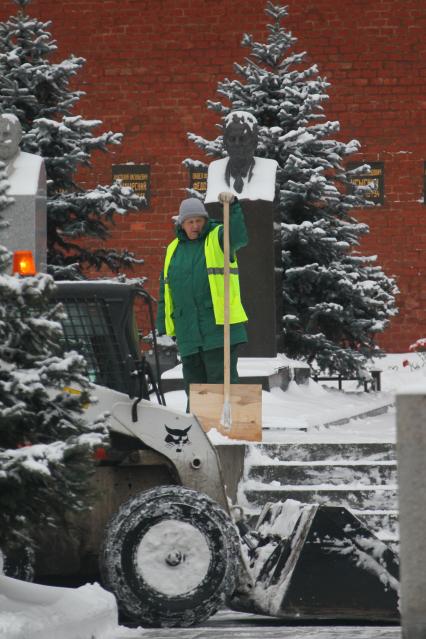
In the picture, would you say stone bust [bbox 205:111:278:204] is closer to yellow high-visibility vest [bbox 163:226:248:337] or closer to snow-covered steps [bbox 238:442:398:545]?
yellow high-visibility vest [bbox 163:226:248:337]

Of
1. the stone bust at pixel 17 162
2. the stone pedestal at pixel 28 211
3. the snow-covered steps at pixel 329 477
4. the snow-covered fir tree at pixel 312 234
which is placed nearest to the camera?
the snow-covered steps at pixel 329 477

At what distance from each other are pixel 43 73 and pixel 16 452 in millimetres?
10730

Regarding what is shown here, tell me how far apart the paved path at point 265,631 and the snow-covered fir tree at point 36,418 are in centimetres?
107

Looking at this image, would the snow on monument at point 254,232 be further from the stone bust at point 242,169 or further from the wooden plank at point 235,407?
the wooden plank at point 235,407

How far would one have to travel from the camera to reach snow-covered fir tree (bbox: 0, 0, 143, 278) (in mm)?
15039

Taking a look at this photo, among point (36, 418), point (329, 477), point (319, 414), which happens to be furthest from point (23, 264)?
point (319, 414)

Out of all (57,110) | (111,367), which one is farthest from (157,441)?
(57,110)

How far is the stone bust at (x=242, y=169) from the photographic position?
13.4 m

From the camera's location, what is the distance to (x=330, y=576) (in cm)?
692

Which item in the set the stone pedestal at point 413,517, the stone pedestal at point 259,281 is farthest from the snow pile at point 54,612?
the stone pedestal at point 259,281

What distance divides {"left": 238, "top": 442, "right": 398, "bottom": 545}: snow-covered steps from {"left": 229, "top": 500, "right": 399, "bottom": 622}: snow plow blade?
66.9 inches

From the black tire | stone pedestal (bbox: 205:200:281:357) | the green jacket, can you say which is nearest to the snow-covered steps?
the green jacket

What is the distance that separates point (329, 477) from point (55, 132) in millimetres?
6486

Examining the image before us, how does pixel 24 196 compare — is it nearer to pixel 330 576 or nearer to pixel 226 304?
pixel 226 304
